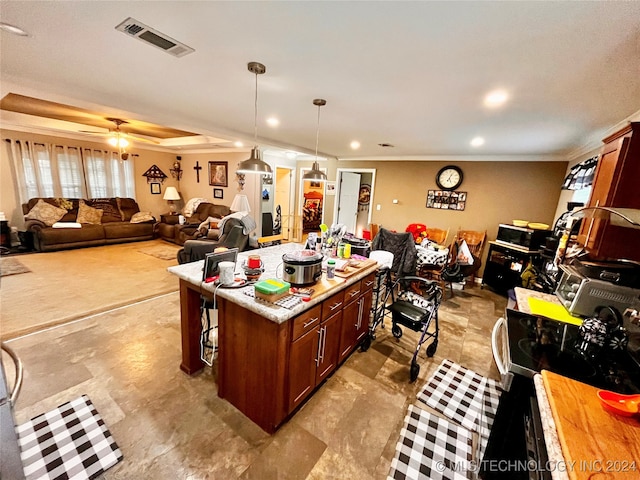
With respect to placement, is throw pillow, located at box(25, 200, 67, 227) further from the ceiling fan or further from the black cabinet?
the black cabinet

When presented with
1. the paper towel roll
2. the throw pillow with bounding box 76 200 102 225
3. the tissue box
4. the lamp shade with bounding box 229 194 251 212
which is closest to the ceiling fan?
the throw pillow with bounding box 76 200 102 225

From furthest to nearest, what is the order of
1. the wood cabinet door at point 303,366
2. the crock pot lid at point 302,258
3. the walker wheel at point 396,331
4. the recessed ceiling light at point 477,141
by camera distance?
the recessed ceiling light at point 477,141
the walker wheel at point 396,331
the crock pot lid at point 302,258
the wood cabinet door at point 303,366

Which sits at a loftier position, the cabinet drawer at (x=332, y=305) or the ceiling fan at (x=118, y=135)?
the ceiling fan at (x=118, y=135)

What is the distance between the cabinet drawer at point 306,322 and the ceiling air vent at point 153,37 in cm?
183

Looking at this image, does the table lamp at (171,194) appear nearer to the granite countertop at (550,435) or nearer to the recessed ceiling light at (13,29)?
the recessed ceiling light at (13,29)

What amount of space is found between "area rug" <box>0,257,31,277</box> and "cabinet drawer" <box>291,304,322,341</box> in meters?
5.12

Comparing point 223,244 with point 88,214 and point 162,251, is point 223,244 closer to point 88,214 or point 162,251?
point 162,251

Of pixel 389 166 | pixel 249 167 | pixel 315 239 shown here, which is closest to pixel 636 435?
pixel 315 239

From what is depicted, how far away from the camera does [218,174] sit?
6.84 m

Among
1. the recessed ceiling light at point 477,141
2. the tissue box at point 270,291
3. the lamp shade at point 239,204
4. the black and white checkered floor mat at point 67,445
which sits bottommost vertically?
the black and white checkered floor mat at point 67,445

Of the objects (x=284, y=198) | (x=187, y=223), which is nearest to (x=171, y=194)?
(x=187, y=223)

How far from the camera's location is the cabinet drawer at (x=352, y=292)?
213 cm

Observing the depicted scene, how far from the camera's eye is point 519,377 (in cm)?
117

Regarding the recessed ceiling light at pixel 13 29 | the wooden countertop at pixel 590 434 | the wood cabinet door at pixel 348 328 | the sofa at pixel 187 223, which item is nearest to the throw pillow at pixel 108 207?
the sofa at pixel 187 223
